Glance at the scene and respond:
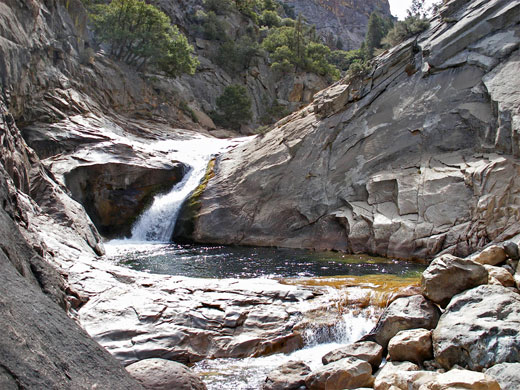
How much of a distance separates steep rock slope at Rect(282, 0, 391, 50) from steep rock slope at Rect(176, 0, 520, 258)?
83.3m

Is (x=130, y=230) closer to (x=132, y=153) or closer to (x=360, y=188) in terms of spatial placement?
(x=132, y=153)

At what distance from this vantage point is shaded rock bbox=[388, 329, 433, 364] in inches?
308

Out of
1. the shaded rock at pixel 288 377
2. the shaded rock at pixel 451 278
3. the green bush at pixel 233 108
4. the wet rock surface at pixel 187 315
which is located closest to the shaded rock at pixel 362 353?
the shaded rock at pixel 288 377

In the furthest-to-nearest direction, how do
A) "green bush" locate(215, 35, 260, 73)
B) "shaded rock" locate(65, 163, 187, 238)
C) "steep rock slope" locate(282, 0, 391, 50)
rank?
"steep rock slope" locate(282, 0, 391, 50)
"green bush" locate(215, 35, 260, 73)
"shaded rock" locate(65, 163, 187, 238)

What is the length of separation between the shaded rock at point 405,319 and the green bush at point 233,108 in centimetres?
3698

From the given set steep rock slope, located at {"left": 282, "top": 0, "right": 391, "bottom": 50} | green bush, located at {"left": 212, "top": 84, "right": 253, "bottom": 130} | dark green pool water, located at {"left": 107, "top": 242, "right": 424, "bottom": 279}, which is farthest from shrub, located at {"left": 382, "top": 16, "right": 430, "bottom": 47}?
steep rock slope, located at {"left": 282, "top": 0, "right": 391, "bottom": 50}

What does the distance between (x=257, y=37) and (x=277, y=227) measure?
43385 millimetres

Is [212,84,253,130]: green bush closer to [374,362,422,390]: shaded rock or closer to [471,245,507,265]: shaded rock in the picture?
[471,245,507,265]: shaded rock

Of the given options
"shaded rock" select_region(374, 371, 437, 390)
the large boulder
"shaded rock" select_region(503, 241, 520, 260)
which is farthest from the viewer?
"shaded rock" select_region(503, 241, 520, 260)

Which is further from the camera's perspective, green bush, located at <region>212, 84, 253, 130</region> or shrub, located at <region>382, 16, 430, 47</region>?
green bush, located at <region>212, 84, 253, 130</region>

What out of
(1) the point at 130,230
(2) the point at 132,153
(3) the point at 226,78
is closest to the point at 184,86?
(3) the point at 226,78

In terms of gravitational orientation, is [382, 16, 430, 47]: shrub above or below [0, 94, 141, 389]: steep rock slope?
above

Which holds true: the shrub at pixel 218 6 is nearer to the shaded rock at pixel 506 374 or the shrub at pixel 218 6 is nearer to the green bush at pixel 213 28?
the green bush at pixel 213 28

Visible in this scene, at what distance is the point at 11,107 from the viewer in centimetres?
2125
